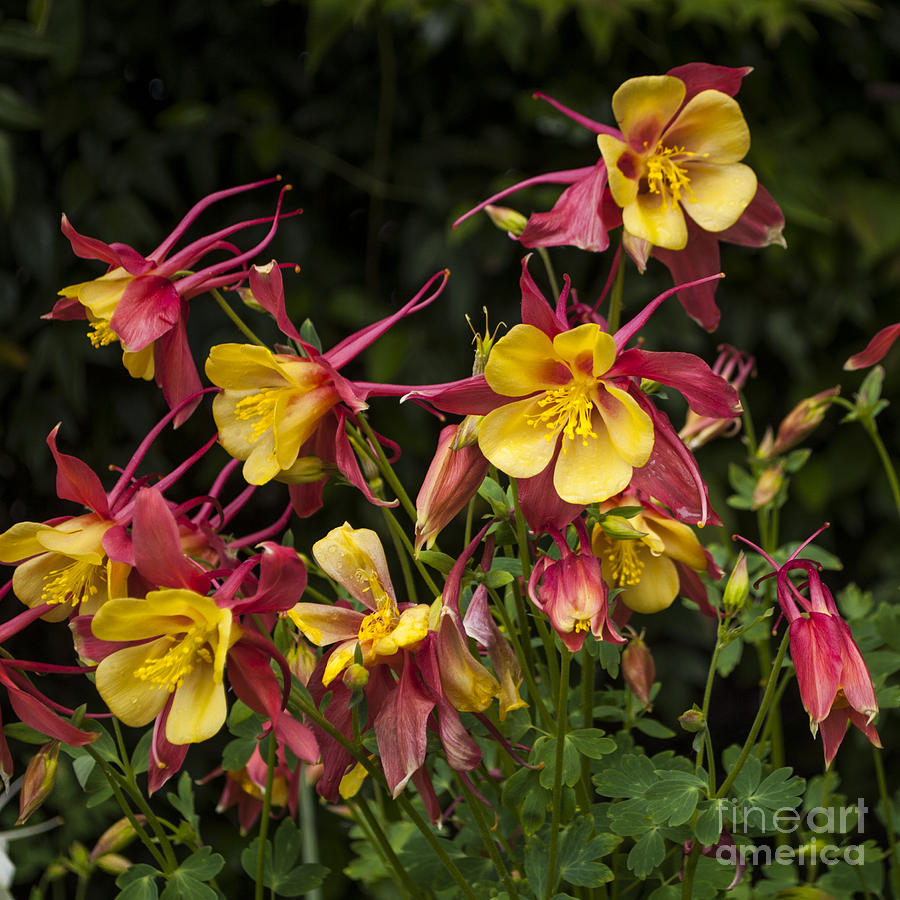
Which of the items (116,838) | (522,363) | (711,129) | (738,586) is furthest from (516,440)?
(116,838)

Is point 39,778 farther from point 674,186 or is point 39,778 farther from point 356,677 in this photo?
point 674,186

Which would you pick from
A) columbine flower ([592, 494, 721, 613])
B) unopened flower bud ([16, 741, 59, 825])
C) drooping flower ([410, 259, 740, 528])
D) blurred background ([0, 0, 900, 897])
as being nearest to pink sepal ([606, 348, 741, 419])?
drooping flower ([410, 259, 740, 528])

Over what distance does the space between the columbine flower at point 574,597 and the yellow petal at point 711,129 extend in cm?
25

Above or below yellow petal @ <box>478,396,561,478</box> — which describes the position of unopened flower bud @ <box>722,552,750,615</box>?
below

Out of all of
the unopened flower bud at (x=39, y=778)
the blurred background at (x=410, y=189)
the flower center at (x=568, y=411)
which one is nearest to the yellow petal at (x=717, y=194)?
the flower center at (x=568, y=411)

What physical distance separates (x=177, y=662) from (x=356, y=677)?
0.07 metres

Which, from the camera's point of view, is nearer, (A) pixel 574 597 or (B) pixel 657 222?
(A) pixel 574 597

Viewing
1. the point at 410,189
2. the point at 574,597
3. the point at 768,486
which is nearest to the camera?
the point at 574,597

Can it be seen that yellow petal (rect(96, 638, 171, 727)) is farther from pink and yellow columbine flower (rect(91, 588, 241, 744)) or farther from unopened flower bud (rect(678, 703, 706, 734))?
unopened flower bud (rect(678, 703, 706, 734))

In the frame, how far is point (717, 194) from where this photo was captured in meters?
0.57

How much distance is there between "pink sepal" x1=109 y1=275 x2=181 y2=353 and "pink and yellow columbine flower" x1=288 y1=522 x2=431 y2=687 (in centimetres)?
12

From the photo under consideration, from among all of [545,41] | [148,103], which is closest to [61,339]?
[148,103]

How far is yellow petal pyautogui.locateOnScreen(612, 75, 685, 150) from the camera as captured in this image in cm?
54

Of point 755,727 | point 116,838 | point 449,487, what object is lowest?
point 116,838
